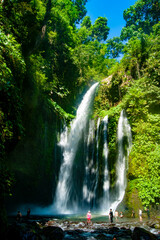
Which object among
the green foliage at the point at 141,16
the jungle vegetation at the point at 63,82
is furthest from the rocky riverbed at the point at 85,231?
the green foliage at the point at 141,16

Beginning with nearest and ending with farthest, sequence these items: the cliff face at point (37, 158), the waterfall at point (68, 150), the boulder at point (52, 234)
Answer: the boulder at point (52, 234)
the cliff face at point (37, 158)
the waterfall at point (68, 150)

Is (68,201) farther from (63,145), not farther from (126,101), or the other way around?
(126,101)

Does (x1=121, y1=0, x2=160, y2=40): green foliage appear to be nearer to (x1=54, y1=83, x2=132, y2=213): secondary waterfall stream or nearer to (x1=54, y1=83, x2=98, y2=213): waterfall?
(x1=54, y1=83, x2=98, y2=213): waterfall

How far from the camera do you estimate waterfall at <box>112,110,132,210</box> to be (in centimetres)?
1361

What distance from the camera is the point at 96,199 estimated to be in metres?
15.0

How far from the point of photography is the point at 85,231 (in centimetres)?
835

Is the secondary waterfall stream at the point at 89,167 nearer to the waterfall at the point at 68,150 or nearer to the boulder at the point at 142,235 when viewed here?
the waterfall at the point at 68,150

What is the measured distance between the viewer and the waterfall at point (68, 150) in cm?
1675

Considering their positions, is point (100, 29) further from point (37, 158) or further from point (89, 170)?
point (37, 158)

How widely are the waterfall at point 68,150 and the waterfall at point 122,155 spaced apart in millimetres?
4940

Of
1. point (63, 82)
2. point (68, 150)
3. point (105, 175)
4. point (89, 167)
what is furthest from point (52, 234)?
point (63, 82)

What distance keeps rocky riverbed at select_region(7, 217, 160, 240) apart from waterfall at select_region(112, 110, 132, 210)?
4318mm

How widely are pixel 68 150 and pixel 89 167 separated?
10.2 ft

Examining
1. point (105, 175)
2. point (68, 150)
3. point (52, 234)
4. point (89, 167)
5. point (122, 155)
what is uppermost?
point (68, 150)
